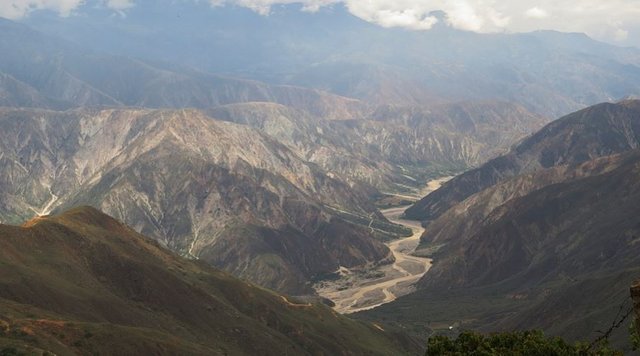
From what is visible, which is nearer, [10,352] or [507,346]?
[507,346]

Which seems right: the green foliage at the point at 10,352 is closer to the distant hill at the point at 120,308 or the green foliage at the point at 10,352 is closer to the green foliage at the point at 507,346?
the distant hill at the point at 120,308

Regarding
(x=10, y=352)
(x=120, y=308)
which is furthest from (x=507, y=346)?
(x=120, y=308)

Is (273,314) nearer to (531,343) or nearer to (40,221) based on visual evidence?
(40,221)

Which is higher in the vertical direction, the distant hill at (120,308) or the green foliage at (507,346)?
the green foliage at (507,346)

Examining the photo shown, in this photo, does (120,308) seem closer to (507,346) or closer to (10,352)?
(10,352)

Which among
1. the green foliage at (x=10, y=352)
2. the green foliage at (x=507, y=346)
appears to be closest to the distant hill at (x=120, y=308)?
the green foliage at (x=10, y=352)

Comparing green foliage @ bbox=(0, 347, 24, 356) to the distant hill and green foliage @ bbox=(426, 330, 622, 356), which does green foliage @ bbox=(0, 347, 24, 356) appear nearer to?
the distant hill

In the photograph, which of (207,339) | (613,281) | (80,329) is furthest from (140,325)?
(613,281)
